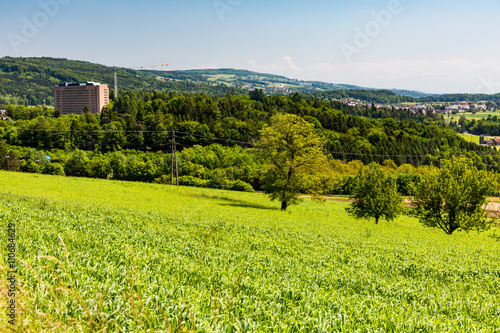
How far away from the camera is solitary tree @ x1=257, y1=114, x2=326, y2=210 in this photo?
37.9 metres

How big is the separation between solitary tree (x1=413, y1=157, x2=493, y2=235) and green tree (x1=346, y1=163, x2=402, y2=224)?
2832 mm

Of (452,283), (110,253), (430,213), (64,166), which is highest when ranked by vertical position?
(110,253)

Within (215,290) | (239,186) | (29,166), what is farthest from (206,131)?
(215,290)

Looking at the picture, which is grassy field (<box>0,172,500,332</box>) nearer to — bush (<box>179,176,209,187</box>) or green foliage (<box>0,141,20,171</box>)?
bush (<box>179,176,209,187</box>)

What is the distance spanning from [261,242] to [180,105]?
161 meters

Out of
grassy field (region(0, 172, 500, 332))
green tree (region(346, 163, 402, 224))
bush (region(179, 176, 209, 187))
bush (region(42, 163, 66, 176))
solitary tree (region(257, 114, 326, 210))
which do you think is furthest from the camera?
bush (region(42, 163, 66, 176))

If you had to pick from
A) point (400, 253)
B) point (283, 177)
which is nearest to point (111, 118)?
point (283, 177)

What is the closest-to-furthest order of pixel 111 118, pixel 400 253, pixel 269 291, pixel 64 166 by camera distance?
pixel 269 291 → pixel 400 253 → pixel 64 166 → pixel 111 118

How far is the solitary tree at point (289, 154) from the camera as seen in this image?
37938 mm

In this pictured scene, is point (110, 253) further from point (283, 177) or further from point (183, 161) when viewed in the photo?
point (183, 161)

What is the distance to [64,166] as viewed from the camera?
10306cm

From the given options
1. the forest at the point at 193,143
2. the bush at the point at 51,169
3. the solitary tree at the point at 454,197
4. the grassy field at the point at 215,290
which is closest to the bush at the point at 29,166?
the forest at the point at 193,143

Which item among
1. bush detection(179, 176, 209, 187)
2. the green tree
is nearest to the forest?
bush detection(179, 176, 209, 187)

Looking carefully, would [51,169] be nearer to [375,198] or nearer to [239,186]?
[239,186]
